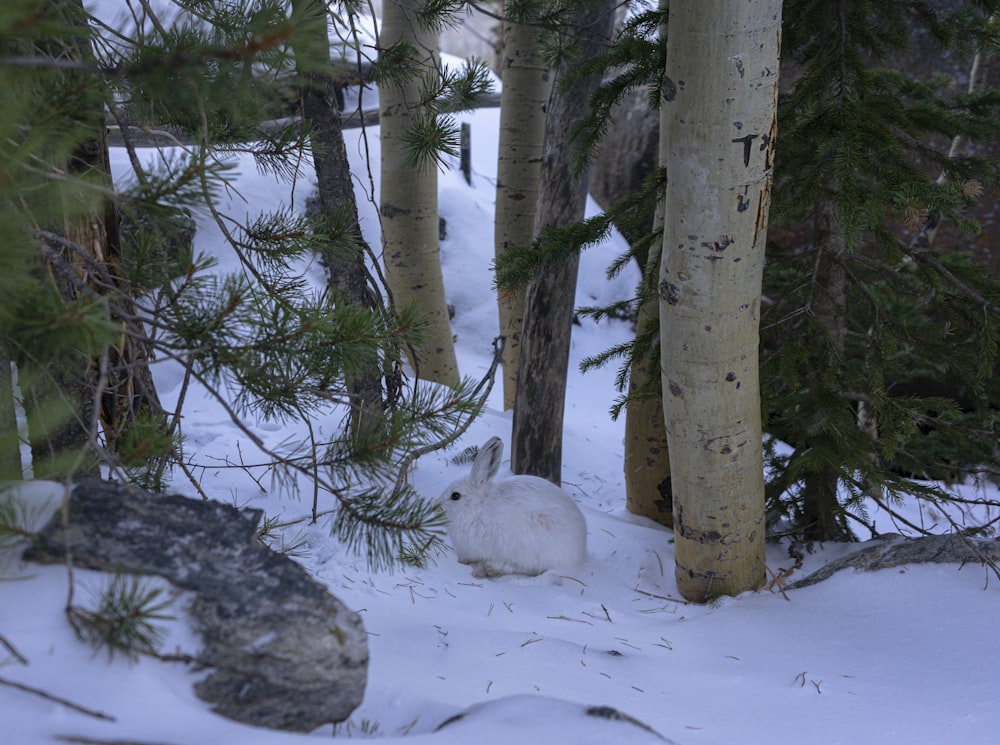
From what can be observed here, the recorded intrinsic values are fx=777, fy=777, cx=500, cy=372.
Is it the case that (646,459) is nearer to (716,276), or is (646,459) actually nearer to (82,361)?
(716,276)

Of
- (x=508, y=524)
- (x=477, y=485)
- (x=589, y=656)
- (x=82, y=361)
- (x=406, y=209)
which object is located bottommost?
(x=589, y=656)

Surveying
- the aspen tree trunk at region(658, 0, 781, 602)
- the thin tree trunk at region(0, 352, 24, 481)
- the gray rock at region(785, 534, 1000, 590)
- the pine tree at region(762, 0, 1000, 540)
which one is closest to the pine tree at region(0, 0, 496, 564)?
the thin tree trunk at region(0, 352, 24, 481)

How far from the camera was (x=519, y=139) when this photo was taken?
4758 mm

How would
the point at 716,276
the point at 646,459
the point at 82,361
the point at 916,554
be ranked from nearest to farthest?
the point at 82,361
the point at 716,276
the point at 916,554
the point at 646,459

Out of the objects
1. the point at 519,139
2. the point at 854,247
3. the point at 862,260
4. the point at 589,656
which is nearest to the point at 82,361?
the point at 589,656

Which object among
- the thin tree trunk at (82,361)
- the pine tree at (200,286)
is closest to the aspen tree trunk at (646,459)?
the pine tree at (200,286)

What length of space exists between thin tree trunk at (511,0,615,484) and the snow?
616 millimetres

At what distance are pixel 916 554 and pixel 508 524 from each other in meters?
1.50

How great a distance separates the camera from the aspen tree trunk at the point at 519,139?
4.61 meters

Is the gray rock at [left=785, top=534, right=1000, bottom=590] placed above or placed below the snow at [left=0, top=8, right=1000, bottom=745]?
above

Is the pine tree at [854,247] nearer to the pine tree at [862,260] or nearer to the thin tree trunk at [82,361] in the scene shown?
the pine tree at [862,260]

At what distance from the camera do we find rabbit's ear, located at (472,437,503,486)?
321cm

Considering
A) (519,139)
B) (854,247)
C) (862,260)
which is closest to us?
(854,247)

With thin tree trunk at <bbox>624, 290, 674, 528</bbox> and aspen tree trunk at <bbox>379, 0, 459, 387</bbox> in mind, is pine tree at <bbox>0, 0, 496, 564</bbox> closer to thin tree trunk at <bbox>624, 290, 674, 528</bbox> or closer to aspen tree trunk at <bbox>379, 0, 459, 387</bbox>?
thin tree trunk at <bbox>624, 290, 674, 528</bbox>
